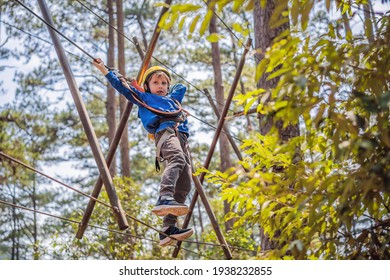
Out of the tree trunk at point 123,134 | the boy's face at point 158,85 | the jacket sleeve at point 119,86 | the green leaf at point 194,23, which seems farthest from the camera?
the tree trunk at point 123,134

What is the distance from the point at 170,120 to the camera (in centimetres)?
430

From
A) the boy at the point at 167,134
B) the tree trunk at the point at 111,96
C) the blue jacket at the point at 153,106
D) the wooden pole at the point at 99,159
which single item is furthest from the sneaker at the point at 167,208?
the tree trunk at the point at 111,96

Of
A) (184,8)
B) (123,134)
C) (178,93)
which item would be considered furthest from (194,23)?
(123,134)

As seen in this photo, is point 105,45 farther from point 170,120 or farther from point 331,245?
point 331,245

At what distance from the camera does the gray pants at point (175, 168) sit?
4.02 metres

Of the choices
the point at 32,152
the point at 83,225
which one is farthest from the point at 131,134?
the point at 83,225

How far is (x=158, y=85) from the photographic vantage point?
4484mm

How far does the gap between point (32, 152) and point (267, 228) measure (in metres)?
12.9

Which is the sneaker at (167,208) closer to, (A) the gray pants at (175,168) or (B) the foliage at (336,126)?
(A) the gray pants at (175,168)

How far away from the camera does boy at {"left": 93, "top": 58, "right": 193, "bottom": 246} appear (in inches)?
157

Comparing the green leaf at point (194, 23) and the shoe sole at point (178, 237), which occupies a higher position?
the green leaf at point (194, 23)

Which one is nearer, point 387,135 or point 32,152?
point 387,135

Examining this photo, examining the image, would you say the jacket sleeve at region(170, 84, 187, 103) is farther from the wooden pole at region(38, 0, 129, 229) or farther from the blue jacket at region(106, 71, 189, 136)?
the wooden pole at region(38, 0, 129, 229)
